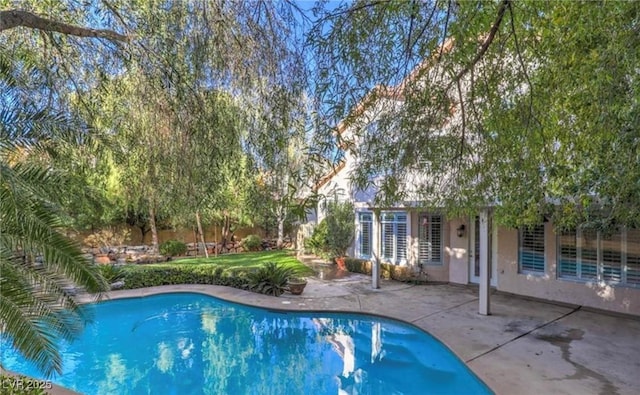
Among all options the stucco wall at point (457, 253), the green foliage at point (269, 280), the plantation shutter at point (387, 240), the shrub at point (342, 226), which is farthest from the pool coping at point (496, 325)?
the shrub at point (342, 226)

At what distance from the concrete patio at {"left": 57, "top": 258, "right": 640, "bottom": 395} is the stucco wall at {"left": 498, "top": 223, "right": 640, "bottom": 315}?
0.37 m

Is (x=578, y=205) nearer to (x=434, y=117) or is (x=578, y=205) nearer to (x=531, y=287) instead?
(x=434, y=117)

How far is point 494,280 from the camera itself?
13266 mm

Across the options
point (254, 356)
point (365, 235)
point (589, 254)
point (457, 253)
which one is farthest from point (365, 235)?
point (254, 356)

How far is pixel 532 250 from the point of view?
39.3 feet

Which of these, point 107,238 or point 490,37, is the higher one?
point 490,37

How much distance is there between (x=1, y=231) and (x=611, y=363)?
9961 millimetres

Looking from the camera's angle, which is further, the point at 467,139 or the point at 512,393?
the point at 512,393

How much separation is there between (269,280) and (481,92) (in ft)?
34.5

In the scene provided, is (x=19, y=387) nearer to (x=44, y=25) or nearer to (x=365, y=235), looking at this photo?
(x=44, y=25)

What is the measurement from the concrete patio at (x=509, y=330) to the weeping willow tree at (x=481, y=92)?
10.2ft

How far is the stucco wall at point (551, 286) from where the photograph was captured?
10.1 meters

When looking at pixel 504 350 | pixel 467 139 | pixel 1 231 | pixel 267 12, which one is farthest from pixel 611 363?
pixel 1 231

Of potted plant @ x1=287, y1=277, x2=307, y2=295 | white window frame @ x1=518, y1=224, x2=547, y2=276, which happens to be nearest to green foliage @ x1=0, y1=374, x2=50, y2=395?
potted plant @ x1=287, y1=277, x2=307, y2=295
